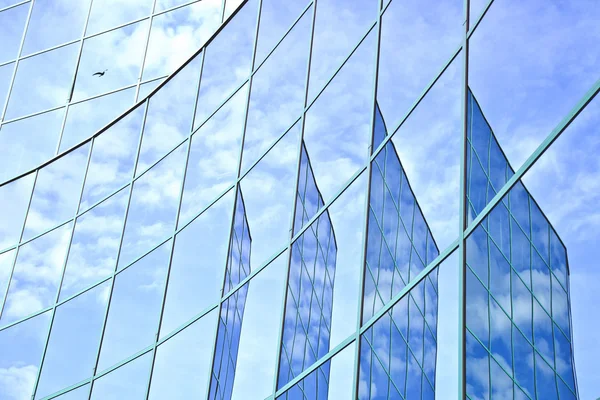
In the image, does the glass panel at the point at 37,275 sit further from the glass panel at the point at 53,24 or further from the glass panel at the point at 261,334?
the glass panel at the point at 261,334

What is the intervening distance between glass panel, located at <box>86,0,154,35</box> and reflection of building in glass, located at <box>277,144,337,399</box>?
16.6 m

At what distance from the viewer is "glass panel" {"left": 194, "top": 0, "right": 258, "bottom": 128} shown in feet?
74.6

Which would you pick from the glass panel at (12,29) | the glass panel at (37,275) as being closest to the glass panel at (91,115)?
the glass panel at (37,275)

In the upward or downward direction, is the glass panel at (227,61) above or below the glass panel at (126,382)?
above

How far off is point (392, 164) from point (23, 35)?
82.6ft

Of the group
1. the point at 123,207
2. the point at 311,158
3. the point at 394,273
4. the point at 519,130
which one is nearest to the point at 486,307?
the point at 519,130

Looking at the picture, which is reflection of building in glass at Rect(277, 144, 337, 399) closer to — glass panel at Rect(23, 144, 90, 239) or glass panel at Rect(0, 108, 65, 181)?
glass panel at Rect(23, 144, 90, 239)

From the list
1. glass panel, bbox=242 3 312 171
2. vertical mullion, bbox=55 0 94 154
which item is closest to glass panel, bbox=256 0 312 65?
glass panel, bbox=242 3 312 171

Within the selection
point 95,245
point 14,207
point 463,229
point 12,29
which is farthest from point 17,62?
point 463,229

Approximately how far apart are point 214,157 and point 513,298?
42.3ft

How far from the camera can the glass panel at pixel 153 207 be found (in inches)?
894

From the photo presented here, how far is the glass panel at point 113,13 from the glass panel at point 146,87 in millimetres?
3692

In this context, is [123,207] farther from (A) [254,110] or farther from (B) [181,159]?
(A) [254,110]

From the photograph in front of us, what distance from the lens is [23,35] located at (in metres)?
35.6
